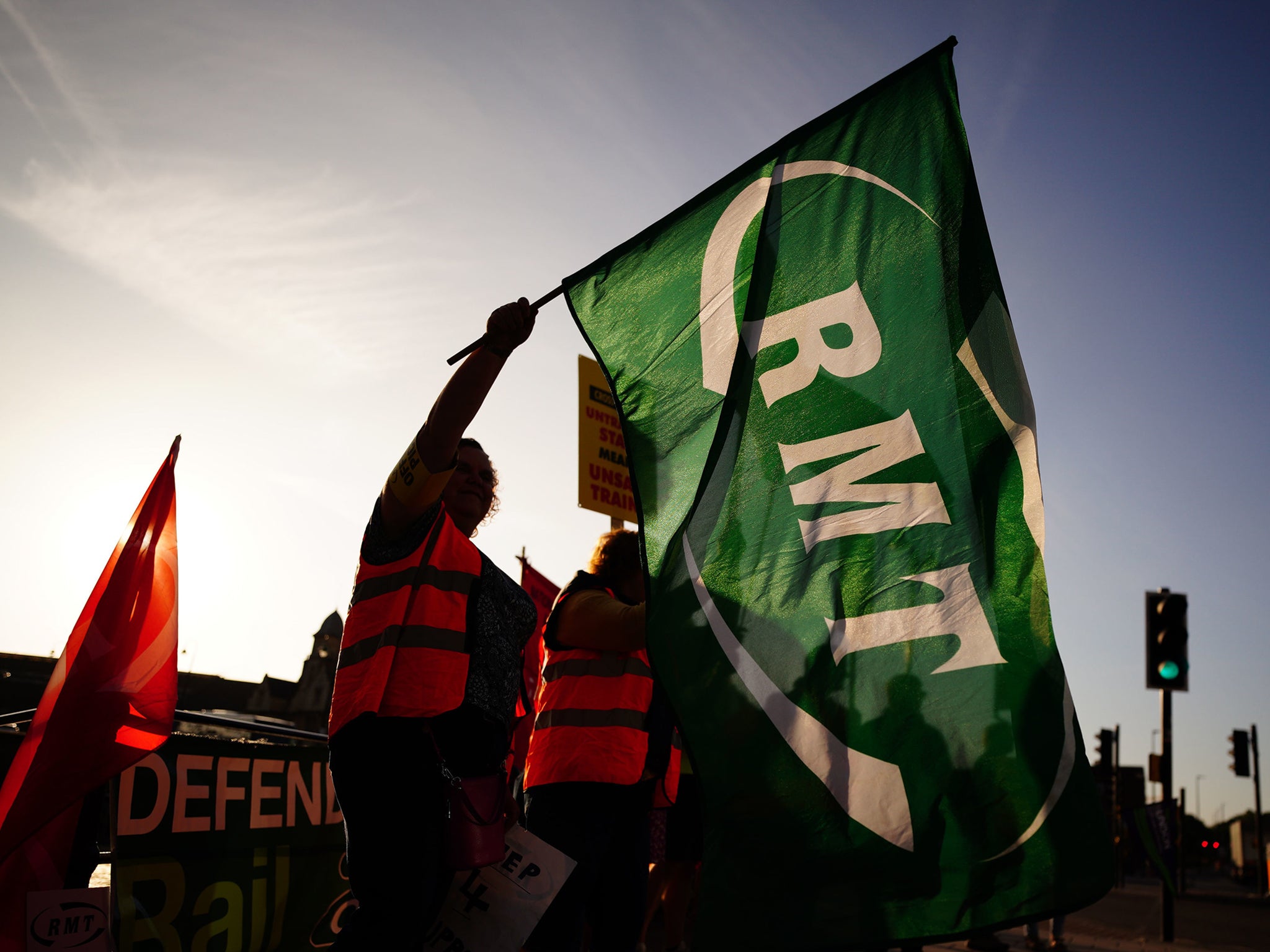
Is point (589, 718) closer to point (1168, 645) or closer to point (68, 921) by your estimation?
point (68, 921)

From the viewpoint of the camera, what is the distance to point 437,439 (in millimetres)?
2391

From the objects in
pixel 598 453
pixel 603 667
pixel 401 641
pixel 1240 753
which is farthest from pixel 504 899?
pixel 1240 753

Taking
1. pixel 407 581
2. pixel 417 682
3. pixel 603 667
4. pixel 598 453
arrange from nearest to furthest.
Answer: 1. pixel 417 682
2. pixel 407 581
3. pixel 603 667
4. pixel 598 453

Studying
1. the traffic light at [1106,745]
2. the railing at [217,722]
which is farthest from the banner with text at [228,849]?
the traffic light at [1106,745]

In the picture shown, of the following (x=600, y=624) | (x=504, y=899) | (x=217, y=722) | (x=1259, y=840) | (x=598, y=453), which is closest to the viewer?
(x=504, y=899)

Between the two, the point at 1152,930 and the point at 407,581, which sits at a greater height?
the point at 407,581

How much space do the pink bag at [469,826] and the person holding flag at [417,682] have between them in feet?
0.10

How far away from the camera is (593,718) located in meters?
3.47

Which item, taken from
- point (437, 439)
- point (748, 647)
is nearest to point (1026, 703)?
point (748, 647)

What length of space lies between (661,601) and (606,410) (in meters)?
7.15

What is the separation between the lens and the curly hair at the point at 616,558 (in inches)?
146

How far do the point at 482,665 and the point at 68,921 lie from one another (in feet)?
5.67

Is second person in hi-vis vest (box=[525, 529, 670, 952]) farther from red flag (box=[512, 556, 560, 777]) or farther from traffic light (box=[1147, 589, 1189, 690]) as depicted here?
traffic light (box=[1147, 589, 1189, 690])

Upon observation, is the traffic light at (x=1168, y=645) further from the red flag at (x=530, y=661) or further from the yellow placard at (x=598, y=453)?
the red flag at (x=530, y=661)
